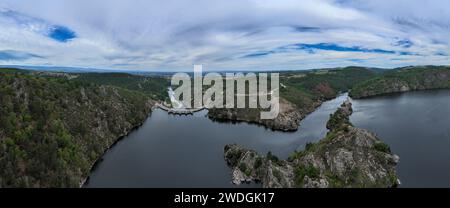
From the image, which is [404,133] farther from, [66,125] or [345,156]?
[66,125]

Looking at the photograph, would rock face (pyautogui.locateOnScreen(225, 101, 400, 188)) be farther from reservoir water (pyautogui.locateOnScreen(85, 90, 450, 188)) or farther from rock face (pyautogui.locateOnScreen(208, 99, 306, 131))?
rock face (pyautogui.locateOnScreen(208, 99, 306, 131))

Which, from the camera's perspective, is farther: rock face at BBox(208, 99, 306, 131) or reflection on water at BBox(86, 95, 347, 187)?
rock face at BBox(208, 99, 306, 131)

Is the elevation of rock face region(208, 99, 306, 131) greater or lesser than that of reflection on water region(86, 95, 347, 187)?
greater

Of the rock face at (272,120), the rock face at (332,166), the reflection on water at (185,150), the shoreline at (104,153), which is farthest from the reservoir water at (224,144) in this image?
the rock face at (272,120)

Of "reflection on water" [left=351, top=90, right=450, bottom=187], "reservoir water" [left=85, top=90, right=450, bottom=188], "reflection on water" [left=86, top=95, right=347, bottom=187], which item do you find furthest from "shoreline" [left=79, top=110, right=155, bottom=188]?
"reflection on water" [left=351, top=90, right=450, bottom=187]

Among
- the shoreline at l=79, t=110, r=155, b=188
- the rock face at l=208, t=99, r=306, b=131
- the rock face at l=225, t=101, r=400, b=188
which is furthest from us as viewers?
the rock face at l=208, t=99, r=306, b=131

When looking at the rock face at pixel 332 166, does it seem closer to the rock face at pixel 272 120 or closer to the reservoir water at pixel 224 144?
the reservoir water at pixel 224 144

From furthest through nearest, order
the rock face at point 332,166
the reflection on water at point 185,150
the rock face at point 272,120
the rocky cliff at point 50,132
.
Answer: the rock face at point 272,120
the reflection on water at point 185,150
the rocky cliff at point 50,132
the rock face at point 332,166
